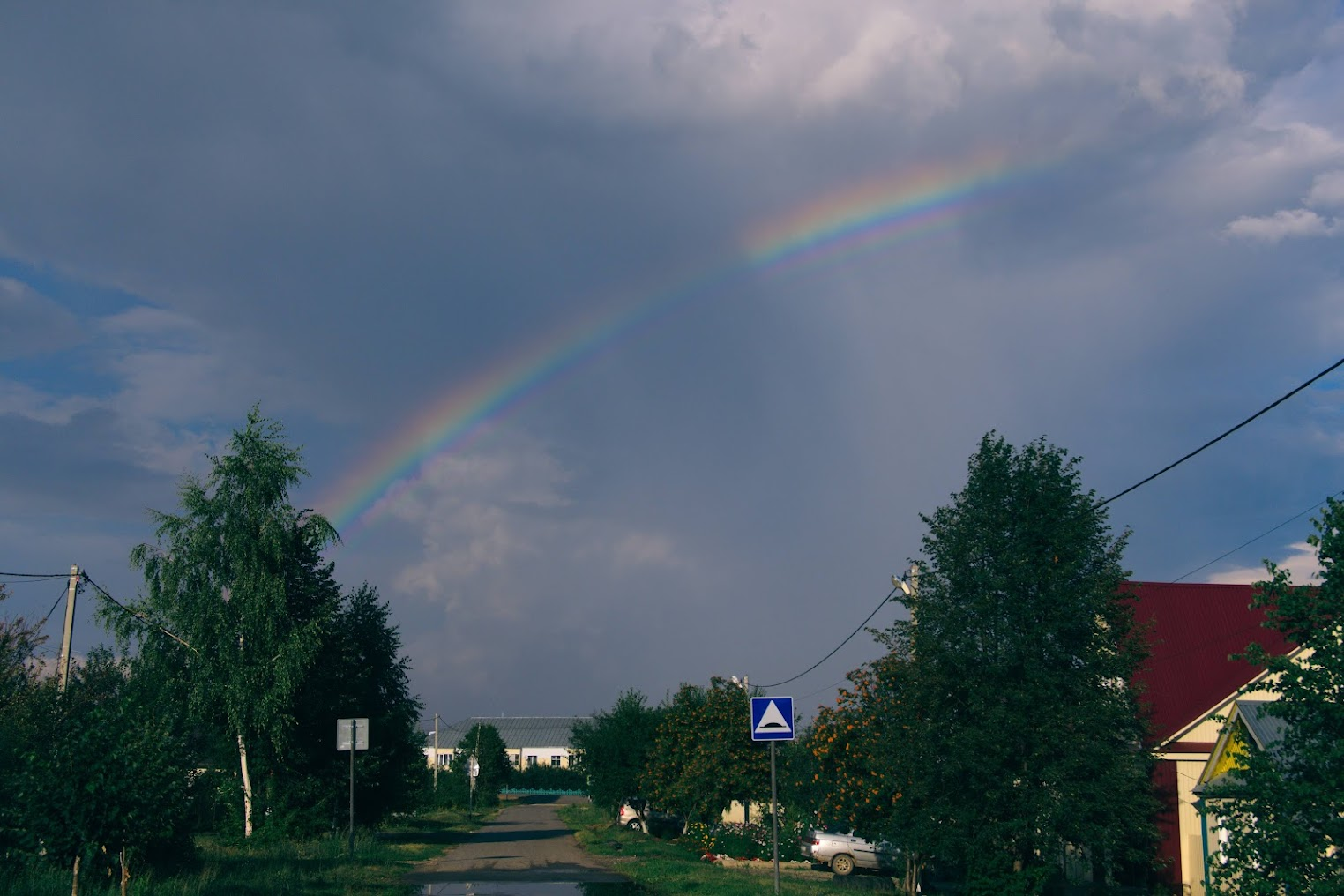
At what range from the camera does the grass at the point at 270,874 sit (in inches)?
651

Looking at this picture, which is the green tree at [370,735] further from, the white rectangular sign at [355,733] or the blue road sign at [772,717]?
the blue road sign at [772,717]

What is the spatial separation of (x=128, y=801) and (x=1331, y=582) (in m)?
15.3

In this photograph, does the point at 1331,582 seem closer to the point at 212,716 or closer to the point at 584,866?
the point at 584,866

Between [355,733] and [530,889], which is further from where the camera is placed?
[355,733]

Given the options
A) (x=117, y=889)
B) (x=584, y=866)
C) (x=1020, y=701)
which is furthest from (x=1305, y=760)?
(x=584, y=866)

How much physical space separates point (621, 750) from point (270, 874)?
107 ft

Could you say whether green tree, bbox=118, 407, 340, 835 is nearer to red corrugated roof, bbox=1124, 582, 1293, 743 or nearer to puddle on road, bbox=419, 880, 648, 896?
puddle on road, bbox=419, 880, 648, 896

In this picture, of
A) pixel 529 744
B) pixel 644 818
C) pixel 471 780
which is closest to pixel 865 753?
pixel 644 818

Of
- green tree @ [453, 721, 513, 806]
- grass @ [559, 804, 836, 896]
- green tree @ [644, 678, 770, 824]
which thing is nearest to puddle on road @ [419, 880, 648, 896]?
grass @ [559, 804, 836, 896]

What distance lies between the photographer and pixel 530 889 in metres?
22.5

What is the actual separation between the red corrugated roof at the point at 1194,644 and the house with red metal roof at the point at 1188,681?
0.02 meters

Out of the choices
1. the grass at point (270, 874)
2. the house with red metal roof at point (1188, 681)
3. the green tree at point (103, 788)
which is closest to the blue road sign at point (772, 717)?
the house with red metal roof at point (1188, 681)

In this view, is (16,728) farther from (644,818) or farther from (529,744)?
(529,744)

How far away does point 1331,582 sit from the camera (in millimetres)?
10773
